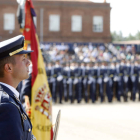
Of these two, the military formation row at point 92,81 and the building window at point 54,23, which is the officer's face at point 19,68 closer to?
the military formation row at point 92,81

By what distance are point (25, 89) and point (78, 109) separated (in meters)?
5.01

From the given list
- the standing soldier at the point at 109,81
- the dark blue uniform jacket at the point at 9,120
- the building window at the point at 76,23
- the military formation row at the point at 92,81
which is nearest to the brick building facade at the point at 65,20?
the building window at the point at 76,23

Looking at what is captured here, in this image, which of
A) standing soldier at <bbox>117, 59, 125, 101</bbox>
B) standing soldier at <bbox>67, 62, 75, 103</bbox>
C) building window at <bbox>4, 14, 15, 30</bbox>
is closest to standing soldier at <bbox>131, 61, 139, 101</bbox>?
standing soldier at <bbox>117, 59, 125, 101</bbox>

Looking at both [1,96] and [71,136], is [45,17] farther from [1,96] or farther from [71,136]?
[1,96]

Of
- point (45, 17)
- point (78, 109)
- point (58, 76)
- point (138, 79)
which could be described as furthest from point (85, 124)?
point (45, 17)

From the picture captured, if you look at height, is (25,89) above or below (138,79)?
above

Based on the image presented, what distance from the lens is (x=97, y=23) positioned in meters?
26.0

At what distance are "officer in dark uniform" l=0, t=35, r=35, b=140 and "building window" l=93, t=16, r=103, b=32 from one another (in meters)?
24.8

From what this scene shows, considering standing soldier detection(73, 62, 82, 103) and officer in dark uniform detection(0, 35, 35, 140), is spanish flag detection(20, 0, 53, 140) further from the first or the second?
standing soldier detection(73, 62, 82, 103)

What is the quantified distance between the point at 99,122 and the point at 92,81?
361 cm

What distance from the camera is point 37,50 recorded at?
3.83m

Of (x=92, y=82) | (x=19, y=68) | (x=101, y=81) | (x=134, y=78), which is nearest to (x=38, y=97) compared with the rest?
(x=19, y=68)

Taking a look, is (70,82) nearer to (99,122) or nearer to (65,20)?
(99,122)

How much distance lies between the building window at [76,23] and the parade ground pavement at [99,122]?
17.1 metres
